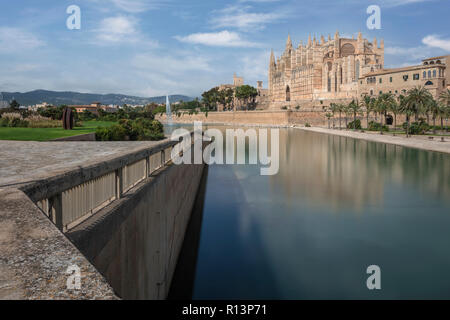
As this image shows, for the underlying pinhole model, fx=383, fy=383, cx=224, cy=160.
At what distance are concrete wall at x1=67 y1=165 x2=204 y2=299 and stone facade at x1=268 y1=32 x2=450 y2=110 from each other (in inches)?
2997

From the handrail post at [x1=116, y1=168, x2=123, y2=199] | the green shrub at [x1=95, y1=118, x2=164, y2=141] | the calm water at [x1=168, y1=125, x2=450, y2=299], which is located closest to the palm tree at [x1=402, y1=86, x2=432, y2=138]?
the calm water at [x1=168, y1=125, x2=450, y2=299]

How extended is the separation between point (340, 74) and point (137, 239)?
104 m

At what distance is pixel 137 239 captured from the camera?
6.11 m

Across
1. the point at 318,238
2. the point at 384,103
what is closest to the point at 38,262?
the point at 318,238

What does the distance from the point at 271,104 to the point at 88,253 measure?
5039 inches

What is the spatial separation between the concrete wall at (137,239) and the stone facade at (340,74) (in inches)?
2997

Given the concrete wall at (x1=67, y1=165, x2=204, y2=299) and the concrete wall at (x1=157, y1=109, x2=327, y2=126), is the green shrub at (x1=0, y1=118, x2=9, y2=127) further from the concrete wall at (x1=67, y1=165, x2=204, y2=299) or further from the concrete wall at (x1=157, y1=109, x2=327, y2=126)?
the concrete wall at (x1=157, y1=109, x2=327, y2=126)

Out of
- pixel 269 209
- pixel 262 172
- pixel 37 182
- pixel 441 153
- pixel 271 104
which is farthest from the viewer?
pixel 271 104

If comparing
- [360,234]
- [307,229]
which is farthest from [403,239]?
[307,229]

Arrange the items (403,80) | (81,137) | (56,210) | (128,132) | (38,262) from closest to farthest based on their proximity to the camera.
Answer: (38,262) < (56,210) < (81,137) < (128,132) < (403,80)

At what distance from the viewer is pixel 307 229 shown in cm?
1405

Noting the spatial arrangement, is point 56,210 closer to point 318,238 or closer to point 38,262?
point 38,262
